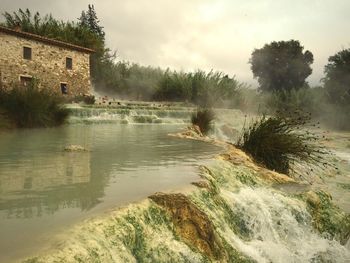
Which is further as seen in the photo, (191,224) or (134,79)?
(134,79)

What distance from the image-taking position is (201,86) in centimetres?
2827

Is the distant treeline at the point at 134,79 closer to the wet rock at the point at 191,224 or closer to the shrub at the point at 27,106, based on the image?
the shrub at the point at 27,106

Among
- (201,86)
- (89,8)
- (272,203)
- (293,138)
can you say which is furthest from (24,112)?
(89,8)

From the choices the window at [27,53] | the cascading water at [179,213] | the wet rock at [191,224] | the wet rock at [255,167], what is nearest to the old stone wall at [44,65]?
the window at [27,53]

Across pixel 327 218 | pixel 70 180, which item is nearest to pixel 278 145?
pixel 327 218

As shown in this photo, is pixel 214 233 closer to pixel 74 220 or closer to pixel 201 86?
pixel 74 220

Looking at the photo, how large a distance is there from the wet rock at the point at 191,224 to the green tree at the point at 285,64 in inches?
1907

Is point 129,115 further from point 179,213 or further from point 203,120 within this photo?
point 179,213

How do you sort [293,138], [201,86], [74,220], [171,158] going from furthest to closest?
[201,86], [293,138], [171,158], [74,220]

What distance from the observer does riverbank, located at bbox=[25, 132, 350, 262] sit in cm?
347

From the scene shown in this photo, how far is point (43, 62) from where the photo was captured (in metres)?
23.7

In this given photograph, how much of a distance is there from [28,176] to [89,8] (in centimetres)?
4440

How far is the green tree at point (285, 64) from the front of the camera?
51.1m

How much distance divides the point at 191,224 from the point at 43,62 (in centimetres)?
2155
